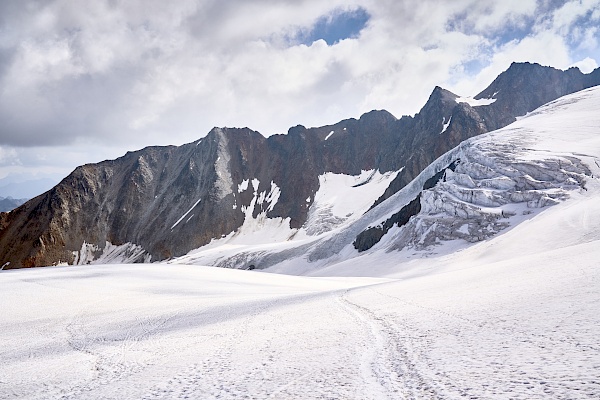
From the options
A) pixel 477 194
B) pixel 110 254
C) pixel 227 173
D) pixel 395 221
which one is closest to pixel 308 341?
pixel 477 194

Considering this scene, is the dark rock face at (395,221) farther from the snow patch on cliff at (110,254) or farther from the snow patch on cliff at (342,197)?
the snow patch on cliff at (110,254)

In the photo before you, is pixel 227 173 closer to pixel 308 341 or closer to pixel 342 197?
pixel 342 197

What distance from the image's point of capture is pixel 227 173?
13312 cm

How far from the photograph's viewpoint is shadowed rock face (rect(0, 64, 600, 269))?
11469cm

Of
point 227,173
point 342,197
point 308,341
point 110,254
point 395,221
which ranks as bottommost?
point 308,341

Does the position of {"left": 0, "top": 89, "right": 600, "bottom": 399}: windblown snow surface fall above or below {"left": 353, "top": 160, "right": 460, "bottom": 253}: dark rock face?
below

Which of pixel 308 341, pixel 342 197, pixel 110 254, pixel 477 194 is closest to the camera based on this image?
pixel 308 341

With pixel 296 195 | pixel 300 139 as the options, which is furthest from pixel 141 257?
pixel 300 139

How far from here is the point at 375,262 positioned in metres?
52.6

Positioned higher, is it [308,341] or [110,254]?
[110,254]

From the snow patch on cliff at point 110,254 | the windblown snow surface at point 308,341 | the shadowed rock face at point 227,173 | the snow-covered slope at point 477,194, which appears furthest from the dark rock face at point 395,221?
the snow patch on cliff at point 110,254

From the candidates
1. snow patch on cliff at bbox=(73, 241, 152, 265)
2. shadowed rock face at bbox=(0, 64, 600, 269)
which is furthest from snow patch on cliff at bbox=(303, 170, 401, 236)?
snow patch on cliff at bbox=(73, 241, 152, 265)

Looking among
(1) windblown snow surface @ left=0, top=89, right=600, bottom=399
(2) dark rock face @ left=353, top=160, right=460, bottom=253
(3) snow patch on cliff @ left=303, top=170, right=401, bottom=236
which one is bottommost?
(1) windblown snow surface @ left=0, top=89, right=600, bottom=399

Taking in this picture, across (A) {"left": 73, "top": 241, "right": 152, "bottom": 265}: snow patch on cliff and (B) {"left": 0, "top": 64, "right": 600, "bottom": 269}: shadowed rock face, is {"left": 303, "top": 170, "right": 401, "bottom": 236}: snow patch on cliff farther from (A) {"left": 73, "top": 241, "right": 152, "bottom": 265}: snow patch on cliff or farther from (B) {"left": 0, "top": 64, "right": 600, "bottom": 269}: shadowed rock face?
(A) {"left": 73, "top": 241, "right": 152, "bottom": 265}: snow patch on cliff
